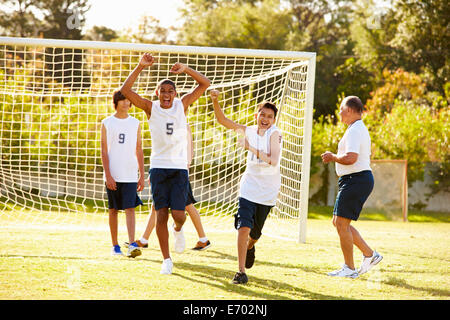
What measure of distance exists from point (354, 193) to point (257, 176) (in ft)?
3.15

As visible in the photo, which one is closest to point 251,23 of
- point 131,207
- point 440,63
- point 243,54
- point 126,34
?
point 126,34

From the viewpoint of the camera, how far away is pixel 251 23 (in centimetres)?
3306

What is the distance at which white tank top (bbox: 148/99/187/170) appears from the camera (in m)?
4.98

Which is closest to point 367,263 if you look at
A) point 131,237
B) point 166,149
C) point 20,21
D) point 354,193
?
point 354,193

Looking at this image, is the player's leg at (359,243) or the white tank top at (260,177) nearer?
the white tank top at (260,177)

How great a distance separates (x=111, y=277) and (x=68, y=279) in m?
0.36

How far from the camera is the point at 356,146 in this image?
5.13 meters

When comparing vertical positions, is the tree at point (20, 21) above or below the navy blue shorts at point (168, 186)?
above

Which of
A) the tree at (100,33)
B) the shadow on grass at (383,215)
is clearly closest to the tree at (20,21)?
the tree at (100,33)

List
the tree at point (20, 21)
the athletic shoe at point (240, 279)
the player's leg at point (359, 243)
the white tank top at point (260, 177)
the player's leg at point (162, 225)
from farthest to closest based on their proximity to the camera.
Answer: the tree at point (20, 21) → the player's leg at point (359, 243) → the player's leg at point (162, 225) → the white tank top at point (260, 177) → the athletic shoe at point (240, 279)

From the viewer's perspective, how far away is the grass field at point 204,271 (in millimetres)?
4395

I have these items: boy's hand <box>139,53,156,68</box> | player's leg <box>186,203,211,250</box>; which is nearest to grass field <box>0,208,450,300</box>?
player's leg <box>186,203,211,250</box>

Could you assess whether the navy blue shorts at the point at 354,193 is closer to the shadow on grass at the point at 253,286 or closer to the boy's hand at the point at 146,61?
the shadow on grass at the point at 253,286

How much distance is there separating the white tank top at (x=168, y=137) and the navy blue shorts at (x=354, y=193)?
1512 mm
